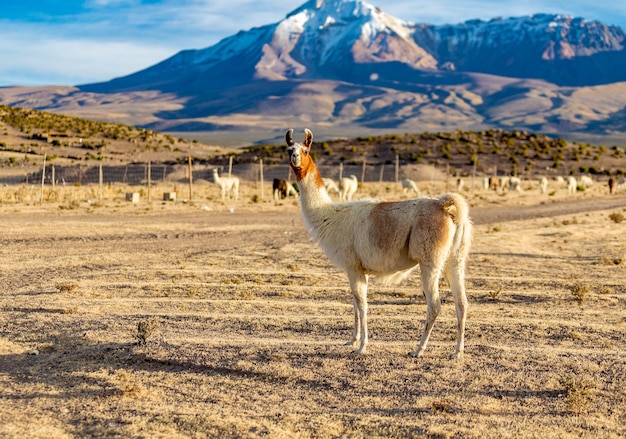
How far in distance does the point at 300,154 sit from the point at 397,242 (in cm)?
143

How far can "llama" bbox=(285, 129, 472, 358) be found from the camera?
7.70 m

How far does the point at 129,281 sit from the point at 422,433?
303 inches

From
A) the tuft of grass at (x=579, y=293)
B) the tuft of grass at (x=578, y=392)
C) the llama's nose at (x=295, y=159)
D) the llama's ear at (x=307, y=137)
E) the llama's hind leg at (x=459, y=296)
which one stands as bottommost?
the tuft of grass at (x=578, y=392)

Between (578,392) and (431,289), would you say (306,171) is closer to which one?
(431,289)

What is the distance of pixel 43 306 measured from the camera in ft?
33.9

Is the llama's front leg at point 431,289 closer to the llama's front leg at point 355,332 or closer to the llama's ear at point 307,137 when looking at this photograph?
the llama's front leg at point 355,332

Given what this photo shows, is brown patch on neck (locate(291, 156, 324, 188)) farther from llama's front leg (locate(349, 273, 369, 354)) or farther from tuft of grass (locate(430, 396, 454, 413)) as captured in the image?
tuft of grass (locate(430, 396, 454, 413))

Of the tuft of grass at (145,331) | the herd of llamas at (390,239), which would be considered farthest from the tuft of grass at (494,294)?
the tuft of grass at (145,331)

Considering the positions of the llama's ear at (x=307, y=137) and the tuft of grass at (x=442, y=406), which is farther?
the llama's ear at (x=307, y=137)

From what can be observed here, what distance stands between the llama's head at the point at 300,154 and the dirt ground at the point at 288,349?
1.92 metres

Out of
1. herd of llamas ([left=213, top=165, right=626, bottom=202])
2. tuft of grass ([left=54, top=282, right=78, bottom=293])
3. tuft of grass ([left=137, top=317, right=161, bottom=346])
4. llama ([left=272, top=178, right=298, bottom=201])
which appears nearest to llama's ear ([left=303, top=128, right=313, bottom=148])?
tuft of grass ([left=137, top=317, right=161, bottom=346])

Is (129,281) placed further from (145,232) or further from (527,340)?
(145,232)

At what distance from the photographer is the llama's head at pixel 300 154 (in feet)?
26.8

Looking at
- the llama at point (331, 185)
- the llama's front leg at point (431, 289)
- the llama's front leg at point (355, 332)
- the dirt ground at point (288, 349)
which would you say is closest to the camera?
the dirt ground at point (288, 349)
